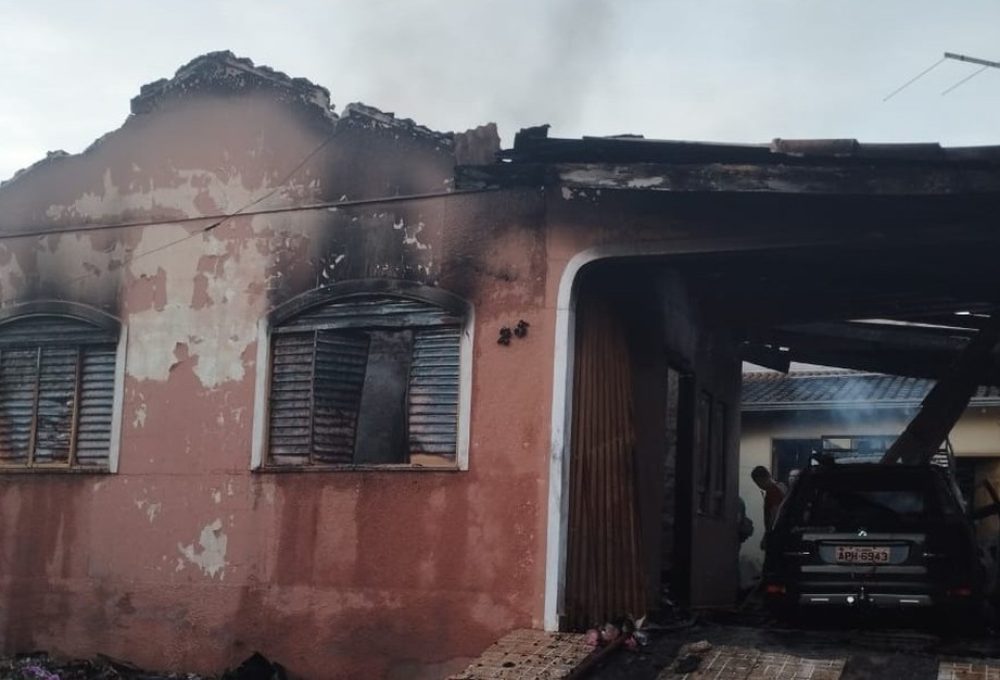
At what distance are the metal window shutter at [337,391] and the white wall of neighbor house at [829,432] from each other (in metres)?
10.7

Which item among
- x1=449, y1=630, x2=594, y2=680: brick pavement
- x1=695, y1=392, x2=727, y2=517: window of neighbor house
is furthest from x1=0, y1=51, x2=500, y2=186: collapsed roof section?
x1=695, y1=392, x2=727, y2=517: window of neighbor house

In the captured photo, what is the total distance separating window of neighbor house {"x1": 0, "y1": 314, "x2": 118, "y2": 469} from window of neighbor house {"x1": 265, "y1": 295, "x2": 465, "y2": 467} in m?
2.00

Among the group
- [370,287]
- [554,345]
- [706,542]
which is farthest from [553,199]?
[706,542]

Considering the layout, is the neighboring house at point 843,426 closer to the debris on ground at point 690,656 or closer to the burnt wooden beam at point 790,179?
the debris on ground at point 690,656

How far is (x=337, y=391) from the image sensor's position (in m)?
10.6

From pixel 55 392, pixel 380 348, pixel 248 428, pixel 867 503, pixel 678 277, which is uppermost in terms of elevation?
pixel 678 277

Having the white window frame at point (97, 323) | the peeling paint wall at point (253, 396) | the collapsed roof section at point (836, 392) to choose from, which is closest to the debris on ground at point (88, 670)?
the peeling paint wall at point (253, 396)

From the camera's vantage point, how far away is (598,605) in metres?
9.58

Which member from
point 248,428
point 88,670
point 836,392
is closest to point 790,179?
point 248,428

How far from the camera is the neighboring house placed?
20.0 metres

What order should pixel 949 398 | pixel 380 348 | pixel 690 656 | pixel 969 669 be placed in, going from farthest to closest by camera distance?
1. pixel 949 398
2. pixel 380 348
3. pixel 690 656
4. pixel 969 669

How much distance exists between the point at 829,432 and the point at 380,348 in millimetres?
12817

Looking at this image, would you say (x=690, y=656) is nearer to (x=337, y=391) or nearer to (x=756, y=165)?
(x=756, y=165)

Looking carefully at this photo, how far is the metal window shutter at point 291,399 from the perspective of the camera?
34.7 ft
